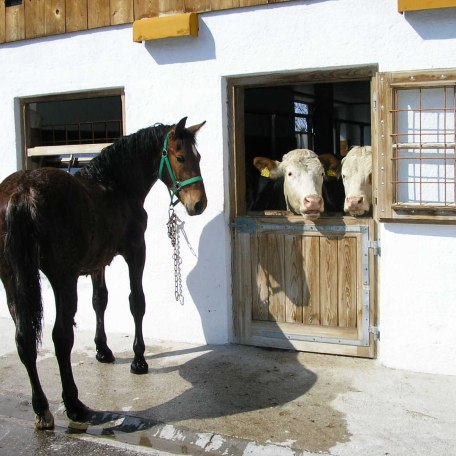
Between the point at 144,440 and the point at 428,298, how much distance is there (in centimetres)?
245

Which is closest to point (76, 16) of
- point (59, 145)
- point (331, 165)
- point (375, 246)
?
point (59, 145)

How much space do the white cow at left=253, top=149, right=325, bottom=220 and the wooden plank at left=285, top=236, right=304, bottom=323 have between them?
31 cm

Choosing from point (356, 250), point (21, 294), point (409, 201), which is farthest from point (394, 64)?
point (21, 294)

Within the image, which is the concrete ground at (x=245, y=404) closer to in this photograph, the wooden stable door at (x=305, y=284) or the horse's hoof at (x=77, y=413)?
the horse's hoof at (x=77, y=413)

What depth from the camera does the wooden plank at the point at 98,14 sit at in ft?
19.9

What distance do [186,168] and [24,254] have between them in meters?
1.52

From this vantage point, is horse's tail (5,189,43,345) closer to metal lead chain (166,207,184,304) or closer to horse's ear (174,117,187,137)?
horse's ear (174,117,187,137)

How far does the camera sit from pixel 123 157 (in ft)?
16.8

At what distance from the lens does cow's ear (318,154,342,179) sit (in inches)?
229

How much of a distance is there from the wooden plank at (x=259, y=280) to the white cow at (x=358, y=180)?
91cm

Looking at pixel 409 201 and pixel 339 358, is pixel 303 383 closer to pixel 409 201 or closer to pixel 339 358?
pixel 339 358

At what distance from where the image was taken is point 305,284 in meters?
5.52

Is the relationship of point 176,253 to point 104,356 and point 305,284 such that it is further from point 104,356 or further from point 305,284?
point 305,284

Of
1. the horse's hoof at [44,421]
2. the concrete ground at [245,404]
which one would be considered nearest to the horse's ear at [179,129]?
the concrete ground at [245,404]
